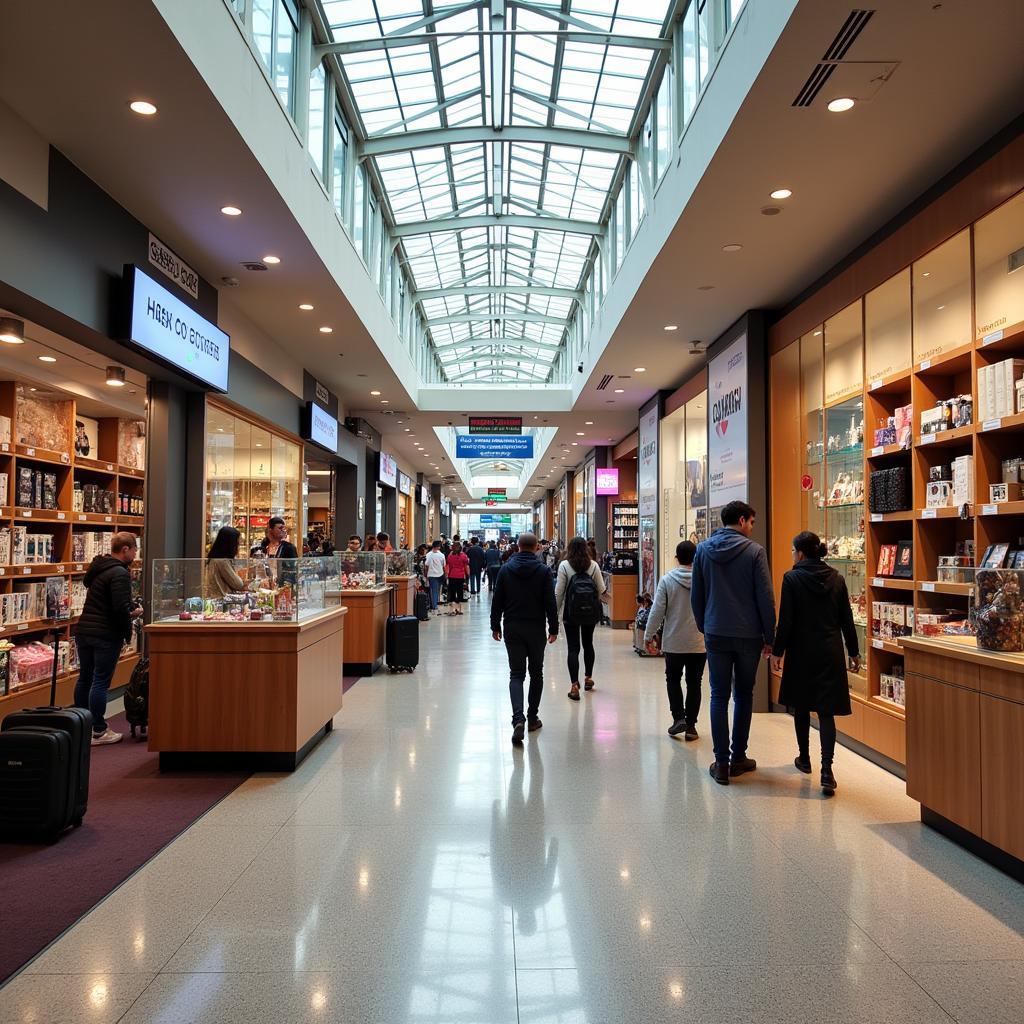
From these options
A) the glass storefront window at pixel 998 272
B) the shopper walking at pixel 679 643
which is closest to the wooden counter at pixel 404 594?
the shopper walking at pixel 679 643

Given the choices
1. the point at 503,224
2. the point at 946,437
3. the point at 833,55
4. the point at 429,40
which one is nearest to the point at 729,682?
the point at 946,437

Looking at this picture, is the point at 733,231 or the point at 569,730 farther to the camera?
the point at 569,730

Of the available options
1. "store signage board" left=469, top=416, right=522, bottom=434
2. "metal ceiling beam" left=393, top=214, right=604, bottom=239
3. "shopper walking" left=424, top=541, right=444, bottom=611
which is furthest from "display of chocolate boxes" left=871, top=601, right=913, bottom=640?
"shopper walking" left=424, top=541, right=444, bottom=611

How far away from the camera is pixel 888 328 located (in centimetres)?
624

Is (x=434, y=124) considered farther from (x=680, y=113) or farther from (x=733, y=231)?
(x=733, y=231)

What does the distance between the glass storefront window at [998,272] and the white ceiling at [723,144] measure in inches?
22.1

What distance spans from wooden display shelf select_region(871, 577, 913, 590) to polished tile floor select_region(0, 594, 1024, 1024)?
1.36 m

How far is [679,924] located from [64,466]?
6.93 meters

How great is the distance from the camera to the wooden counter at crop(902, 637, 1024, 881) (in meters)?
3.63

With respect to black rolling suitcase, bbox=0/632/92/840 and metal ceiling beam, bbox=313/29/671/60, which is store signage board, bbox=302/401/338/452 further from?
black rolling suitcase, bbox=0/632/92/840

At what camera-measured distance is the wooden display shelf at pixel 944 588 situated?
4.95m

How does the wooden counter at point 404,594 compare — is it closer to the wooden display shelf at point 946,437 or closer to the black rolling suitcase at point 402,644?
the black rolling suitcase at point 402,644

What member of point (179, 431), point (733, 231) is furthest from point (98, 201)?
point (733, 231)

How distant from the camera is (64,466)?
7.60m
